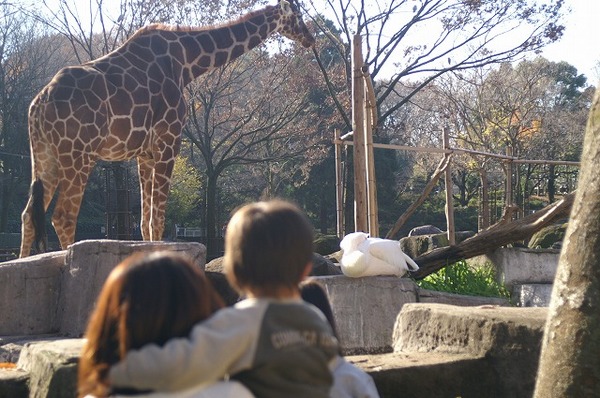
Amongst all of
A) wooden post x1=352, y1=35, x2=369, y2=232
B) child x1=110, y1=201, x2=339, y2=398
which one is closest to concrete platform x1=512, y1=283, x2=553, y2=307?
wooden post x1=352, y1=35, x2=369, y2=232

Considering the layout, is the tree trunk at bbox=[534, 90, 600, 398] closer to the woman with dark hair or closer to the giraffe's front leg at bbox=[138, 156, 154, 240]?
the woman with dark hair

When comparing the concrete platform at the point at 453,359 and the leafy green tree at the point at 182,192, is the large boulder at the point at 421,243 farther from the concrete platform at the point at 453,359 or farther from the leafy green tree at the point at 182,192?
the leafy green tree at the point at 182,192

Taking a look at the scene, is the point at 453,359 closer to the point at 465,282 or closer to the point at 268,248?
the point at 268,248

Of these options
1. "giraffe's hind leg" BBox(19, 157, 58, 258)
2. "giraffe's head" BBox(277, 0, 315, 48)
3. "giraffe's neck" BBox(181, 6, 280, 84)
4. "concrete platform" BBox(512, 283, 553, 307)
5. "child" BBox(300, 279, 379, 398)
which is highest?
"giraffe's head" BBox(277, 0, 315, 48)

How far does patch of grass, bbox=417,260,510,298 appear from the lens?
36.9 feet

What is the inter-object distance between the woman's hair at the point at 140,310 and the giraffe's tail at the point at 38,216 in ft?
24.3

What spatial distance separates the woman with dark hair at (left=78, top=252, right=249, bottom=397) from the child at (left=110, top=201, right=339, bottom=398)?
5 cm

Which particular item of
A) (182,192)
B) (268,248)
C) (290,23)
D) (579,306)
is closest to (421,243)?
(290,23)

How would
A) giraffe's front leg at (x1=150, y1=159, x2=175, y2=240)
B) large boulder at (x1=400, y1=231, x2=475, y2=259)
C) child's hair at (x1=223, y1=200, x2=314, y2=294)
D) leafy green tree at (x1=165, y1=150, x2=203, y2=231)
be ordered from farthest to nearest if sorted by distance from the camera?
leafy green tree at (x1=165, y1=150, x2=203, y2=231)
large boulder at (x1=400, y1=231, x2=475, y2=259)
giraffe's front leg at (x1=150, y1=159, x2=175, y2=240)
child's hair at (x1=223, y1=200, x2=314, y2=294)

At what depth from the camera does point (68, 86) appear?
10.2 metres

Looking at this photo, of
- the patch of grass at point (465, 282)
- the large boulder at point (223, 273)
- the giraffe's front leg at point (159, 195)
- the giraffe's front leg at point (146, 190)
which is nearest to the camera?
the large boulder at point (223, 273)

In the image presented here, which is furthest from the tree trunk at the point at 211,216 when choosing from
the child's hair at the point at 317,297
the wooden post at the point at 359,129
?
the child's hair at the point at 317,297

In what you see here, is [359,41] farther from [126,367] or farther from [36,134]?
[126,367]

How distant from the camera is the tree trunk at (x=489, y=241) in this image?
11039 mm
